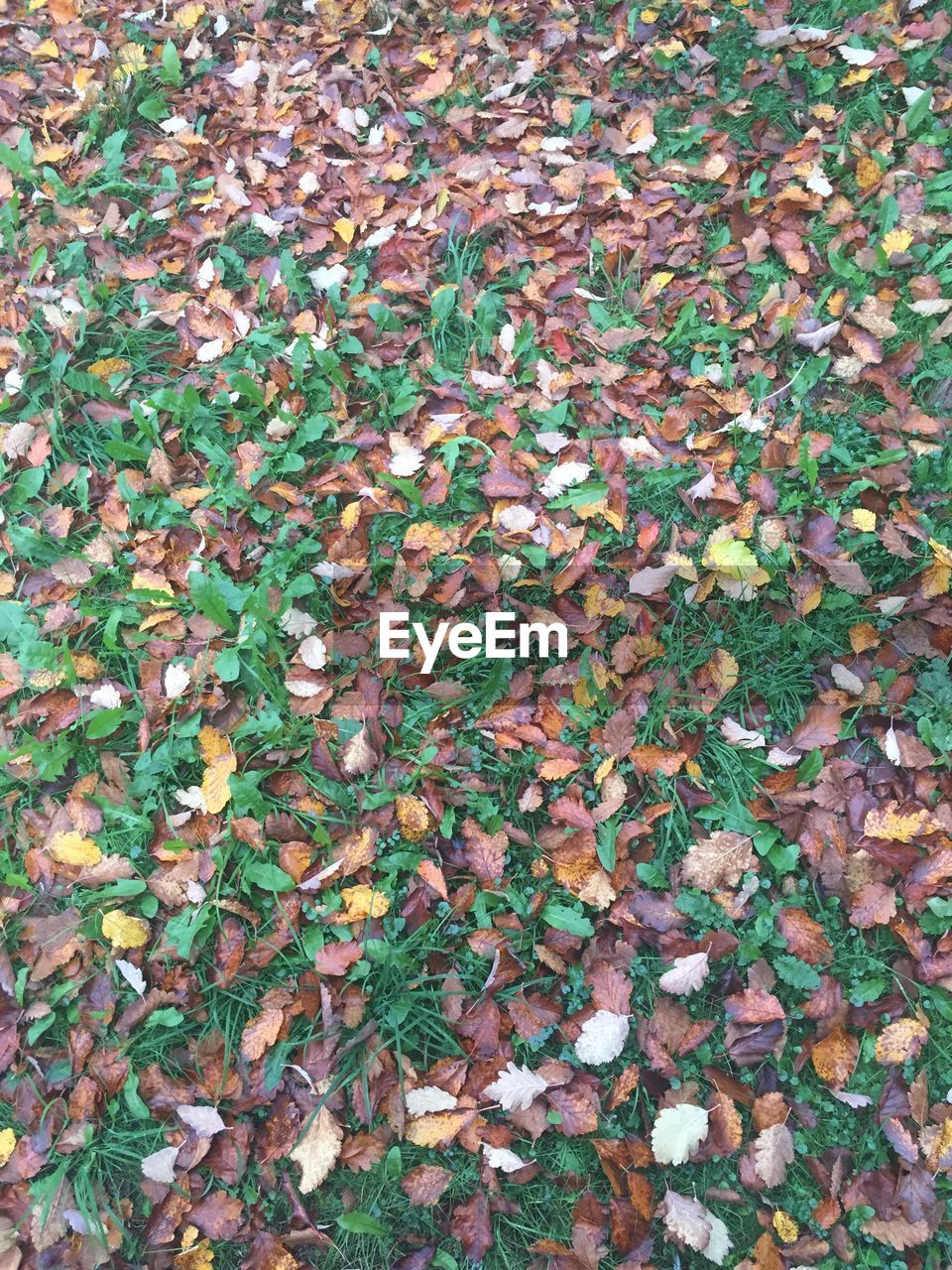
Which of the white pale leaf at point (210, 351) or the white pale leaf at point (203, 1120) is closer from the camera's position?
the white pale leaf at point (203, 1120)

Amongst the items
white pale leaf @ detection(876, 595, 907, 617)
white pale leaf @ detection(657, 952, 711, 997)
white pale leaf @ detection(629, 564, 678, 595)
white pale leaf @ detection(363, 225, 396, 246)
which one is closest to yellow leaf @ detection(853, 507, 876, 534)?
white pale leaf @ detection(876, 595, 907, 617)

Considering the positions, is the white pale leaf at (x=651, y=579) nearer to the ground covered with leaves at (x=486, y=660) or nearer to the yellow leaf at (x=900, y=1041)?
the ground covered with leaves at (x=486, y=660)

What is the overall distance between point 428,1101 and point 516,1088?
0.62 ft

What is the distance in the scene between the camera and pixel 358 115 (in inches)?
126

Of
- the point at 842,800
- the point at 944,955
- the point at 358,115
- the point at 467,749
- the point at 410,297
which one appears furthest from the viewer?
the point at 358,115

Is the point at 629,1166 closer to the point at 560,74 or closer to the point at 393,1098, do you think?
the point at 393,1098

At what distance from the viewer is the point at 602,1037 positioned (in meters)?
1.77

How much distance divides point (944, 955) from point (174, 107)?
3.92 metres

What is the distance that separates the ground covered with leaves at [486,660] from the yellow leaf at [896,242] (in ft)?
0.11

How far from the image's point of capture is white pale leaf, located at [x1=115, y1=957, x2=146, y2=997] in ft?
6.13

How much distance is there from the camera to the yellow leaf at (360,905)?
6.24 ft

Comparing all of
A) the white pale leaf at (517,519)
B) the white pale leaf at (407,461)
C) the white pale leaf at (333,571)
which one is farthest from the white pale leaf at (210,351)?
the white pale leaf at (517,519)

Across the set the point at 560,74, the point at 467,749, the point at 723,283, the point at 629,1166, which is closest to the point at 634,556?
the point at 467,749

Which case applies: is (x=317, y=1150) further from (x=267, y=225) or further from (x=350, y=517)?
(x=267, y=225)
